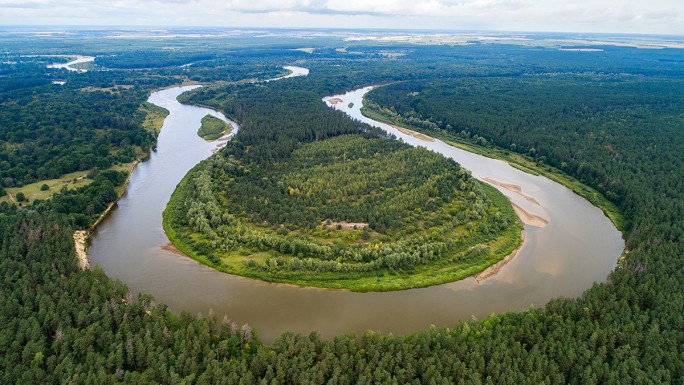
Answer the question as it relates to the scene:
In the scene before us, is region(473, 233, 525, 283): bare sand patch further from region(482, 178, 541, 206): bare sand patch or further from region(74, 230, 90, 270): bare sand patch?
region(74, 230, 90, 270): bare sand patch

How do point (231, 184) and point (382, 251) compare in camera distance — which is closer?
point (382, 251)

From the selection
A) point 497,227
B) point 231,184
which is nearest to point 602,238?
point 497,227

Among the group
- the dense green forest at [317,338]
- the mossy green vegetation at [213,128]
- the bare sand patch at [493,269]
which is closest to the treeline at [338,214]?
the bare sand patch at [493,269]

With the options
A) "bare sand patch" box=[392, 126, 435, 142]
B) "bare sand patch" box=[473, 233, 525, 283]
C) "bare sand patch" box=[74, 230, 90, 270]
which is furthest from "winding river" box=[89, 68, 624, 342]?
"bare sand patch" box=[392, 126, 435, 142]

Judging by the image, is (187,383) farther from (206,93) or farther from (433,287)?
(206,93)

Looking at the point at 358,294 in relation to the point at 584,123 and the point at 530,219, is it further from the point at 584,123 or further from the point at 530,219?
the point at 584,123

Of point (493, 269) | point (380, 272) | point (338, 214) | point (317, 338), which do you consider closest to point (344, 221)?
point (338, 214)
